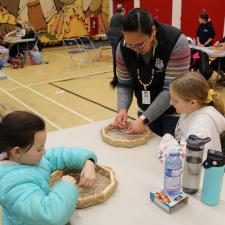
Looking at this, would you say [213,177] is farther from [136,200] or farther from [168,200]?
[136,200]

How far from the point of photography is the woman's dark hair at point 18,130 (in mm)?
1070

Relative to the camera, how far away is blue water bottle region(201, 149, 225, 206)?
3.69ft

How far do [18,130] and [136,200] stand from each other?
54cm

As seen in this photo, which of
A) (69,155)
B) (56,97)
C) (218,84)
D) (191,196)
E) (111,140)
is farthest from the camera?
(218,84)

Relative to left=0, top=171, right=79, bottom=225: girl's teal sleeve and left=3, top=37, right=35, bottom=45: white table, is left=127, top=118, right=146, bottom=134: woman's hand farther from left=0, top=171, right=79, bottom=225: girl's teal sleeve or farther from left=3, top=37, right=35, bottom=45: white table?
left=3, top=37, right=35, bottom=45: white table

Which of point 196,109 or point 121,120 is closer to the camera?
point 196,109

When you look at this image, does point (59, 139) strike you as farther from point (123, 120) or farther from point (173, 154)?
point (173, 154)

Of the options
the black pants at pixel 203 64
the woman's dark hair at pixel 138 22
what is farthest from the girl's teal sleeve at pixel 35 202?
the black pants at pixel 203 64

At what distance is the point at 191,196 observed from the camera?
126 centimetres

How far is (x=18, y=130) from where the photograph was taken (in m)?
1.07

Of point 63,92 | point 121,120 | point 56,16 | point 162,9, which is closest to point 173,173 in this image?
point 121,120

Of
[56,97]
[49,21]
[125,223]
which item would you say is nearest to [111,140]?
[125,223]

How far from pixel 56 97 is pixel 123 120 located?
11.8ft

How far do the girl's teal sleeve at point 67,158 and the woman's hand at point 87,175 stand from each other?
0.10 feet
